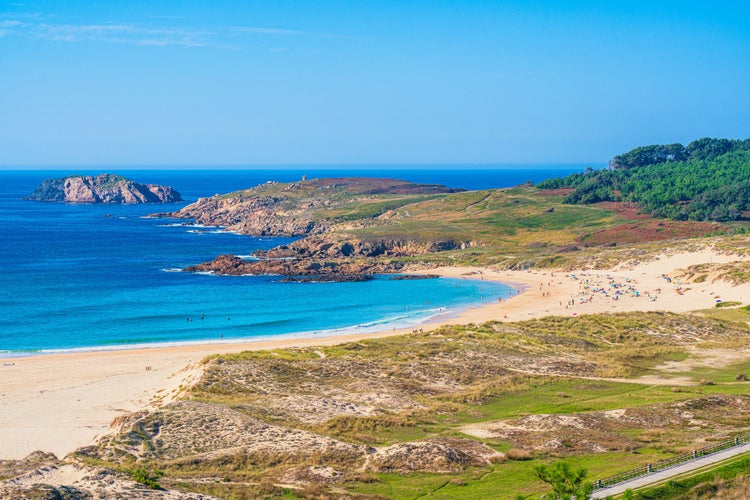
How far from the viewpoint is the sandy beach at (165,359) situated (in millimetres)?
45531

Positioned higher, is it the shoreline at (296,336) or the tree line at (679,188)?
the tree line at (679,188)

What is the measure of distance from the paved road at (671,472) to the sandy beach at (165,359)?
87.2 ft

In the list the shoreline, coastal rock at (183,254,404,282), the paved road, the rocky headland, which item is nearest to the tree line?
the rocky headland

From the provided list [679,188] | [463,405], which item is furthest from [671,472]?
[679,188]

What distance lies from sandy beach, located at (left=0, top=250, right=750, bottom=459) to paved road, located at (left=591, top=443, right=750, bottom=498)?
26.6m

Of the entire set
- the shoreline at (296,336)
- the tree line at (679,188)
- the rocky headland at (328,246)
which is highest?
the tree line at (679,188)

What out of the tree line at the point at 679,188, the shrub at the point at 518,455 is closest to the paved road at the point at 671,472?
the shrub at the point at 518,455

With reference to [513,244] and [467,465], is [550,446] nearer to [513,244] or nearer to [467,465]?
[467,465]

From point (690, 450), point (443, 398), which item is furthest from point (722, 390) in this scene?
point (443, 398)

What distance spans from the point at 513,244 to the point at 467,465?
345 ft

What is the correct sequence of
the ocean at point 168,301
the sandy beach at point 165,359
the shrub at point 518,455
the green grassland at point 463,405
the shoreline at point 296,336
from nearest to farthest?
the green grassland at point 463,405 < the shrub at point 518,455 < the sandy beach at point 165,359 < the shoreline at point 296,336 < the ocean at point 168,301

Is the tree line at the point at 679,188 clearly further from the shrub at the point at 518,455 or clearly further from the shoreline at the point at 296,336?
the shrub at the point at 518,455

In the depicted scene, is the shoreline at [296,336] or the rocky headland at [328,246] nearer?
the shoreline at [296,336]

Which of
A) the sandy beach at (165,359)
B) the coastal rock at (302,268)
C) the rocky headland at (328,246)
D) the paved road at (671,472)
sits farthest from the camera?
the rocky headland at (328,246)
